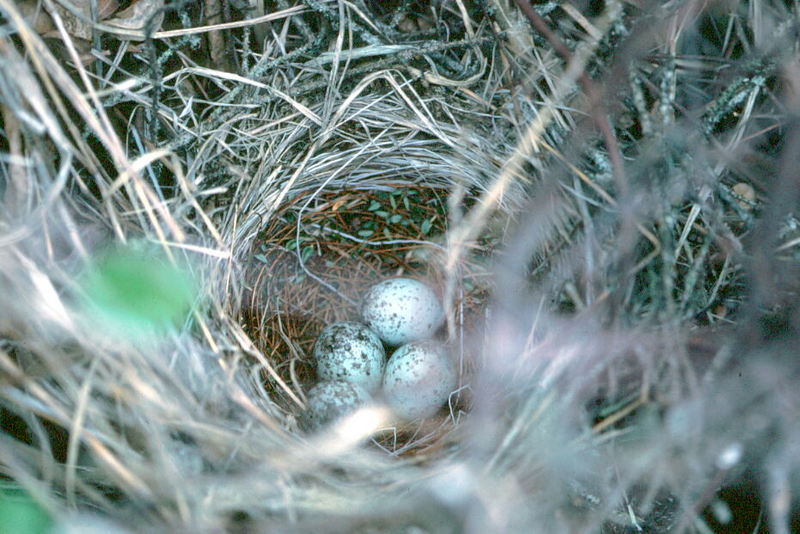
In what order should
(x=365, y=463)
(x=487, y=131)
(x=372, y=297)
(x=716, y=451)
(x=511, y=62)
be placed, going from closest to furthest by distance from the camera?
(x=716, y=451) → (x=365, y=463) → (x=511, y=62) → (x=487, y=131) → (x=372, y=297)

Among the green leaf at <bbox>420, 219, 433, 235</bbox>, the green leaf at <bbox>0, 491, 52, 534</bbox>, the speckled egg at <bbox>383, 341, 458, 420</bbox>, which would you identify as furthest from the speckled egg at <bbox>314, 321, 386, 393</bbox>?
the green leaf at <bbox>0, 491, 52, 534</bbox>

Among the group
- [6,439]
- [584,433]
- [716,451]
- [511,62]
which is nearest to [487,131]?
[511,62]

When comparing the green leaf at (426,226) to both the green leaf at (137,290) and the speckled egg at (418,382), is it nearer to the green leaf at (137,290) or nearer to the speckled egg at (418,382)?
the speckled egg at (418,382)

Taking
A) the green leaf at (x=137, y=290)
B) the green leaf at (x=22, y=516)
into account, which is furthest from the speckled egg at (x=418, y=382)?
the green leaf at (x=22, y=516)

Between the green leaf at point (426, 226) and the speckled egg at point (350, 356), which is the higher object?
the green leaf at point (426, 226)

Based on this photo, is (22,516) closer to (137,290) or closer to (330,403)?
(137,290)

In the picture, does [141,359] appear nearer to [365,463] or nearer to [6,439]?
[6,439]

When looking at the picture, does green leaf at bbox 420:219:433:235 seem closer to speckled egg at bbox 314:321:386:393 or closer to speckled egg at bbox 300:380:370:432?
speckled egg at bbox 314:321:386:393
